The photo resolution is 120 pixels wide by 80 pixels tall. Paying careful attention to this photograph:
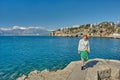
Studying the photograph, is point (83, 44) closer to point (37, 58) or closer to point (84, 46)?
point (84, 46)

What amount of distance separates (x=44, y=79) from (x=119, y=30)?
195 meters

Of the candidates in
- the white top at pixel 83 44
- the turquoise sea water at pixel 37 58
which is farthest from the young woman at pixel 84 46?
the turquoise sea water at pixel 37 58

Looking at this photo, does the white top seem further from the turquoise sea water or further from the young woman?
the turquoise sea water

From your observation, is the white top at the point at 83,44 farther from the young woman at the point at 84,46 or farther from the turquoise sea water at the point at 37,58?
the turquoise sea water at the point at 37,58

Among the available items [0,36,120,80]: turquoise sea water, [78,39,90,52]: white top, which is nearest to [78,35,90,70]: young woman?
[78,39,90,52]: white top

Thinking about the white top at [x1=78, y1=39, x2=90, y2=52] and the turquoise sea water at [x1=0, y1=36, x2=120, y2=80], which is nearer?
the white top at [x1=78, y1=39, x2=90, y2=52]

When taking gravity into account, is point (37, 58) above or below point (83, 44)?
below

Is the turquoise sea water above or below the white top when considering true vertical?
below

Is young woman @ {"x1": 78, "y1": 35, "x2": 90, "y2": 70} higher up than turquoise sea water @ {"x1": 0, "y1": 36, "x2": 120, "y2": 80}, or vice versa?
young woman @ {"x1": 78, "y1": 35, "x2": 90, "y2": 70}

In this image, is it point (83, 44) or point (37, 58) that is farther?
point (37, 58)

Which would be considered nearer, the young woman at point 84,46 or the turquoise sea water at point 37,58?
the young woman at point 84,46

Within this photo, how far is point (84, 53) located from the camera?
1593cm

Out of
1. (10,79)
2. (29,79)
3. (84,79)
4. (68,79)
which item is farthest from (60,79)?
(10,79)

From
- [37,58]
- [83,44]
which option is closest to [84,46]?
[83,44]
